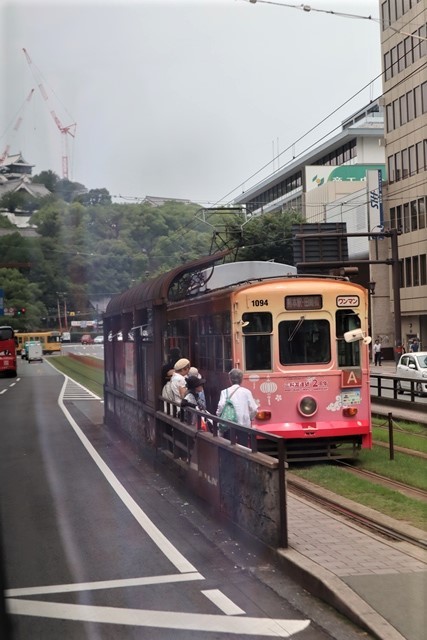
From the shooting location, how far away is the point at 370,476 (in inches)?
449

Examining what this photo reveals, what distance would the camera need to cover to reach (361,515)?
335 inches

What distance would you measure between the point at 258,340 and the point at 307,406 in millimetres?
1255

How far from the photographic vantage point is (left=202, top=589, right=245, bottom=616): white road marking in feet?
19.0

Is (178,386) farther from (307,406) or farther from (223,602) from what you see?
(223,602)

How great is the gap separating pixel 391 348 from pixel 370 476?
41653 mm

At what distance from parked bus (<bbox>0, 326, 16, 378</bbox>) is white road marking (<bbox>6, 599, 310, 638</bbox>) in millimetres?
38221

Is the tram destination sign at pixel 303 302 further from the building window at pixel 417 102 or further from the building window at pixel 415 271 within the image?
the building window at pixel 415 271

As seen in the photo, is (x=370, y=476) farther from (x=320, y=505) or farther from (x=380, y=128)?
(x=380, y=128)

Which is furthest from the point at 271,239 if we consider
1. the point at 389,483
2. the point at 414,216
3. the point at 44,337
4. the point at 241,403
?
the point at 241,403

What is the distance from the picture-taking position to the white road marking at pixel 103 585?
21.0 feet

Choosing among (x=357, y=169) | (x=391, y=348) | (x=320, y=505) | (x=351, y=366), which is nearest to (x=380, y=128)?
(x=357, y=169)

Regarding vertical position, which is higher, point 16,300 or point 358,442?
point 16,300

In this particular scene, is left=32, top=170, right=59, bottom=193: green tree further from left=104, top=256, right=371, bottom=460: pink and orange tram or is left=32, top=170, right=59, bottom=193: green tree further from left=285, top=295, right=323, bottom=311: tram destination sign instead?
left=285, top=295, right=323, bottom=311: tram destination sign

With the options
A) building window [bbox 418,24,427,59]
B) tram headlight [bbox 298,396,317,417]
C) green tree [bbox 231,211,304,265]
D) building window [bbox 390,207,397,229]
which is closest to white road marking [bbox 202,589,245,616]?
tram headlight [bbox 298,396,317,417]
